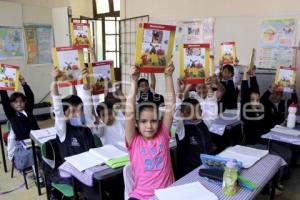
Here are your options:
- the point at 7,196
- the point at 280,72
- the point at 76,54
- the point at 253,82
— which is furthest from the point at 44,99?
the point at 280,72

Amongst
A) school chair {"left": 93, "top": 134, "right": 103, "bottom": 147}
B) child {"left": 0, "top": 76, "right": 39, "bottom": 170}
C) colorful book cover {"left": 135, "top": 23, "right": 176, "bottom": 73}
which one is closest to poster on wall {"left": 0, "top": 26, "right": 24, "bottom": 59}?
child {"left": 0, "top": 76, "right": 39, "bottom": 170}

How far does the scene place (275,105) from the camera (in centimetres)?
314

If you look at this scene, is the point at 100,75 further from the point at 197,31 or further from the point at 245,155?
the point at 197,31

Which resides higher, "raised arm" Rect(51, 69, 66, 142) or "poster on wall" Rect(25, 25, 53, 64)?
"poster on wall" Rect(25, 25, 53, 64)

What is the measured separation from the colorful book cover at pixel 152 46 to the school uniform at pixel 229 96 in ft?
6.57

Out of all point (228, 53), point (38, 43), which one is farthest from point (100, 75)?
point (38, 43)

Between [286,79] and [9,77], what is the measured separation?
278 cm

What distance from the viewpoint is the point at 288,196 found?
8.66 ft

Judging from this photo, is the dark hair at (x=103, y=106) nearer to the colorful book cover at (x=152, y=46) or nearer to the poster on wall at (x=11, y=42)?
the colorful book cover at (x=152, y=46)

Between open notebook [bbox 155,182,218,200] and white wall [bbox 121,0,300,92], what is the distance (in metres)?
3.13

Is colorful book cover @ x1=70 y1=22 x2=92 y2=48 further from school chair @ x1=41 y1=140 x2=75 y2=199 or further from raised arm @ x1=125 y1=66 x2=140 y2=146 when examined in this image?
raised arm @ x1=125 y1=66 x2=140 y2=146

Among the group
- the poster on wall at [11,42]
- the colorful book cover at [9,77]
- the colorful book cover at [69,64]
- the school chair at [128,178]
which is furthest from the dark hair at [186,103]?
the poster on wall at [11,42]

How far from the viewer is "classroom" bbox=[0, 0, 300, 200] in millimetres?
1577

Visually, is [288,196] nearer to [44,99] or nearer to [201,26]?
[201,26]
